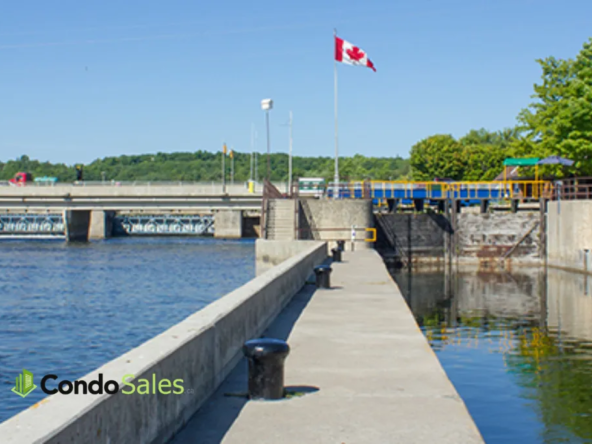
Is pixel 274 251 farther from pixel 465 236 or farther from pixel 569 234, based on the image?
pixel 465 236

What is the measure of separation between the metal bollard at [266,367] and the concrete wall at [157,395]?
614mm

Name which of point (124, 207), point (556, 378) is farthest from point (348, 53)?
point (124, 207)

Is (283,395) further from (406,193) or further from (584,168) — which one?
(584,168)

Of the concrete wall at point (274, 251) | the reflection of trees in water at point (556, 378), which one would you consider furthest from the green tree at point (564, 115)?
the reflection of trees in water at point (556, 378)

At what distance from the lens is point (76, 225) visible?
3602 inches

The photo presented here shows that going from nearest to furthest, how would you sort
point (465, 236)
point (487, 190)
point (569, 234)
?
point (569, 234) < point (465, 236) < point (487, 190)

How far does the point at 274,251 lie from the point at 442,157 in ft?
280

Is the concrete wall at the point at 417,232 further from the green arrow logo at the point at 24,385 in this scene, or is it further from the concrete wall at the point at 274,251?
the green arrow logo at the point at 24,385

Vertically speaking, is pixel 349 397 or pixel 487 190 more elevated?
pixel 487 190

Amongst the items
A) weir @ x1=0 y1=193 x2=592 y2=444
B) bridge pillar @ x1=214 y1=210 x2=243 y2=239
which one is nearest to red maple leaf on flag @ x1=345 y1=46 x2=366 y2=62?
weir @ x1=0 y1=193 x2=592 y2=444

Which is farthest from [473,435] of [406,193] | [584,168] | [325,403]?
[584,168]

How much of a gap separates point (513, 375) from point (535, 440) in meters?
4.98

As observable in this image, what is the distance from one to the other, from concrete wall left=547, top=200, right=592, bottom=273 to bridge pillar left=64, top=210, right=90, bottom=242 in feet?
196

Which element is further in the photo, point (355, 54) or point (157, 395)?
point (355, 54)
